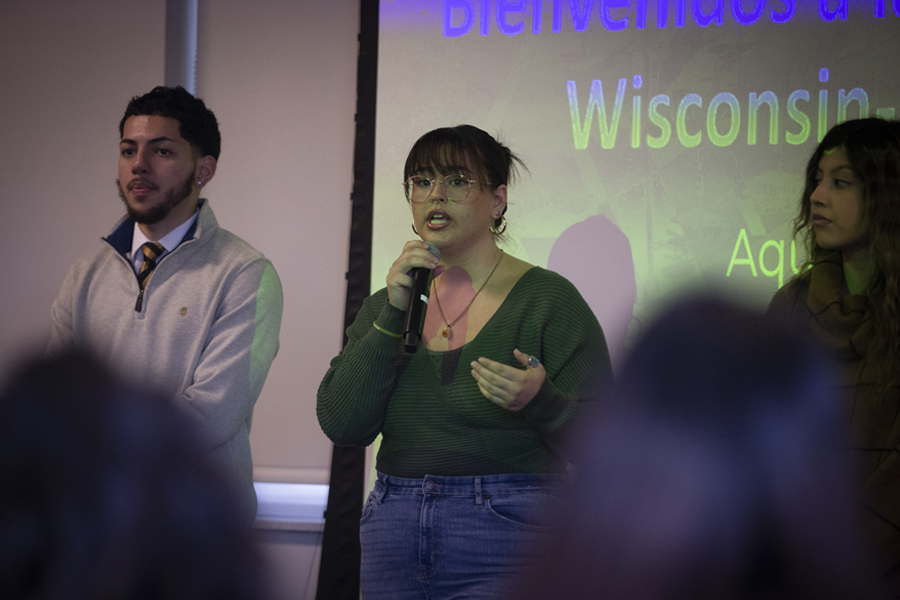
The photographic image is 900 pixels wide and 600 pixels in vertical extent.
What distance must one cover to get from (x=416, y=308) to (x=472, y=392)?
20cm

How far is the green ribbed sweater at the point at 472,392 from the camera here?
1500 millimetres

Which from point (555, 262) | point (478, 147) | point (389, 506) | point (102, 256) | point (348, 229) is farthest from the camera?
point (348, 229)

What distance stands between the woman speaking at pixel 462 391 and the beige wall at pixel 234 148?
136 cm

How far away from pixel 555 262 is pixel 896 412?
1.27m

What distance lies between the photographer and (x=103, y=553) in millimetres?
472

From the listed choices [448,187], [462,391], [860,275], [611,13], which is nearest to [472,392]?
[462,391]

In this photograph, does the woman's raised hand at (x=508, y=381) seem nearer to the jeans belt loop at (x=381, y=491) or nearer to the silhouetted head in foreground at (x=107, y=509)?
the jeans belt loop at (x=381, y=491)

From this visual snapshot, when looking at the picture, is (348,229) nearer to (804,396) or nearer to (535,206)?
(535,206)

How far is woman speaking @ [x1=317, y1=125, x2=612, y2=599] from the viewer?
56.6 inches

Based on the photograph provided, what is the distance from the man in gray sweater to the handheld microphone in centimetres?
75

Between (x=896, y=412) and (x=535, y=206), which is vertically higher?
(x=535, y=206)

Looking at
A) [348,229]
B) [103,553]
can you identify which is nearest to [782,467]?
[103,553]

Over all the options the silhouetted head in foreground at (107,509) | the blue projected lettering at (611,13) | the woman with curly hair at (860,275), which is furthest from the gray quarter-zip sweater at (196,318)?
the silhouetted head in foreground at (107,509)

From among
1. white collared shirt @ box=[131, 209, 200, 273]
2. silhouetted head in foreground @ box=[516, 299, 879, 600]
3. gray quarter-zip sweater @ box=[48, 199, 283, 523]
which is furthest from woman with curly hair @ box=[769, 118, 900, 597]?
white collared shirt @ box=[131, 209, 200, 273]
